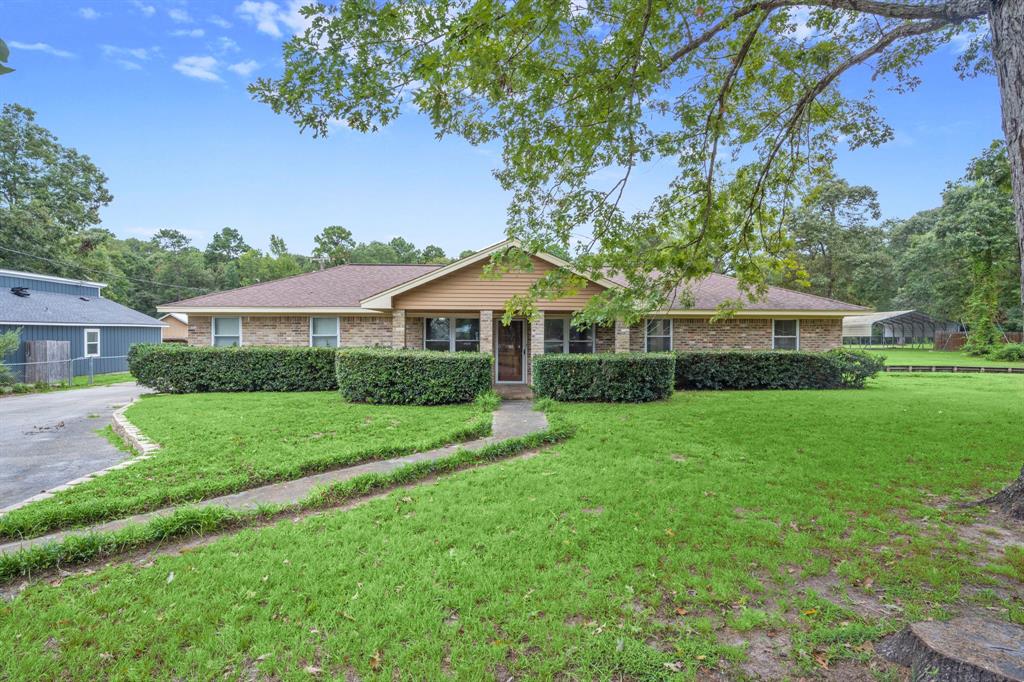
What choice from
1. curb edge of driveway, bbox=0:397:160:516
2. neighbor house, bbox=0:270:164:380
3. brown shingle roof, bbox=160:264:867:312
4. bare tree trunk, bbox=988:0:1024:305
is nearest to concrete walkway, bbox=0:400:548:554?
curb edge of driveway, bbox=0:397:160:516

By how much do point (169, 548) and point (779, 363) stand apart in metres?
14.4

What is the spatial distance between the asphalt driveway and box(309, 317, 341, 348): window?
5187mm

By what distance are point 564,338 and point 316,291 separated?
8482 mm

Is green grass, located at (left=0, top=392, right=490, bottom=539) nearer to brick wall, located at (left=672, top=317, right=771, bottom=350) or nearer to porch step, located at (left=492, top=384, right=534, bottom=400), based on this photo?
porch step, located at (left=492, top=384, right=534, bottom=400)

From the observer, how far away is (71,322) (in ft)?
64.6

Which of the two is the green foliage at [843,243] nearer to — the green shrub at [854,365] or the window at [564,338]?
the green shrub at [854,365]

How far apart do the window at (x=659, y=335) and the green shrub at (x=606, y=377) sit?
3.59 m

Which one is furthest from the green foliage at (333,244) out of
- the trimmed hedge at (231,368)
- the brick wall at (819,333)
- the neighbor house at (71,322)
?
the brick wall at (819,333)

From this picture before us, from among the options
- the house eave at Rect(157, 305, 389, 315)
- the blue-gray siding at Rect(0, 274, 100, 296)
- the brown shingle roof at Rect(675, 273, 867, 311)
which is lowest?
the house eave at Rect(157, 305, 389, 315)

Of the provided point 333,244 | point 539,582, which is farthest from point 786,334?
point 333,244

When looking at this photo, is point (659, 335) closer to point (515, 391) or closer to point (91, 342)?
point (515, 391)

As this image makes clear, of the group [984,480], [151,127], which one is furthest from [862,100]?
[151,127]

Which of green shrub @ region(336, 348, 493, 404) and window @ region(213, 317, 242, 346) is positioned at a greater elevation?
window @ region(213, 317, 242, 346)

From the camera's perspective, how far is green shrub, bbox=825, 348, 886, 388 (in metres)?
13.8
